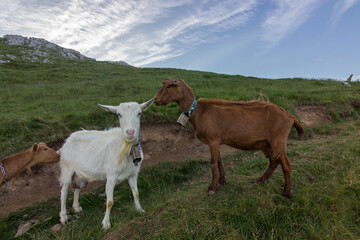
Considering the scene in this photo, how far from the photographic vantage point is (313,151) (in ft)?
20.2

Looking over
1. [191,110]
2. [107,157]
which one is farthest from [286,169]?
[107,157]

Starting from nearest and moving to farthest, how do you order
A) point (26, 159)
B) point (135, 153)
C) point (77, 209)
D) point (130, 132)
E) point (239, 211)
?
1. point (239, 211)
2. point (130, 132)
3. point (135, 153)
4. point (77, 209)
5. point (26, 159)

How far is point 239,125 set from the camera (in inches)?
147

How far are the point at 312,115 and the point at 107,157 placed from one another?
11.0 meters

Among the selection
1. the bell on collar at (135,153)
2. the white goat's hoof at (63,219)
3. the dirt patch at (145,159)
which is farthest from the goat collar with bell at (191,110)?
the dirt patch at (145,159)

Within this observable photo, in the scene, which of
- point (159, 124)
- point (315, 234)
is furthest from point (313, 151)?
point (159, 124)

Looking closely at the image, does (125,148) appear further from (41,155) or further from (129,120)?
(41,155)

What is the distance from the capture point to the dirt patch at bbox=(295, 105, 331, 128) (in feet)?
33.8

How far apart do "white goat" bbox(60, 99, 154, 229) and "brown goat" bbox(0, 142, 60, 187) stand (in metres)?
0.77

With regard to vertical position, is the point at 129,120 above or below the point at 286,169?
above

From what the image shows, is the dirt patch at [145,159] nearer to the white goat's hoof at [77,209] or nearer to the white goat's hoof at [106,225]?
the white goat's hoof at [77,209]

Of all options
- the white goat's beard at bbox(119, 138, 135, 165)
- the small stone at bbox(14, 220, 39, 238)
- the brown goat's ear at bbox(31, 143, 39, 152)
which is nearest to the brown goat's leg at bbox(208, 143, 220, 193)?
the white goat's beard at bbox(119, 138, 135, 165)

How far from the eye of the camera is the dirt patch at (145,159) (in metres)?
5.70

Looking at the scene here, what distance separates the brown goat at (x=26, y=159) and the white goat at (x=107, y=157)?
0.77 metres
